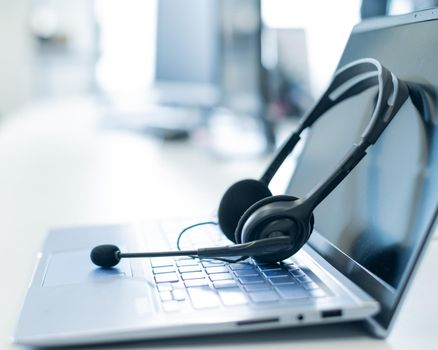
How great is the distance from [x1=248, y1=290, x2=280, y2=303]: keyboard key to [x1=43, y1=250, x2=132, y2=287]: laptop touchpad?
121 mm

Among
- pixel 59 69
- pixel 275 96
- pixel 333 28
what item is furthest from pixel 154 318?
pixel 59 69

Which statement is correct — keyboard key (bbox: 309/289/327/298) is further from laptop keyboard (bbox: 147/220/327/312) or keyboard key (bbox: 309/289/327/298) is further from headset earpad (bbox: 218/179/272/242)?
headset earpad (bbox: 218/179/272/242)

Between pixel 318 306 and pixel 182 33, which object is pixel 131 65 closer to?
pixel 182 33

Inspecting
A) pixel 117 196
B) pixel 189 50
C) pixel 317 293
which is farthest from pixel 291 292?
pixel 189 50

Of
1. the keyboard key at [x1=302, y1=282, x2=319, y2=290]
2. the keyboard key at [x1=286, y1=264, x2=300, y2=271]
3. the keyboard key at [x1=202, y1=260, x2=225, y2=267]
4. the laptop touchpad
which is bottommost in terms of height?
the laptop touchpad

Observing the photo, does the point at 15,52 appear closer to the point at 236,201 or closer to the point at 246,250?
the point at 236,201

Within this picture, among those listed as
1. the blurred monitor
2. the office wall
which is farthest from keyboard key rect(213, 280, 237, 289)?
the office wall

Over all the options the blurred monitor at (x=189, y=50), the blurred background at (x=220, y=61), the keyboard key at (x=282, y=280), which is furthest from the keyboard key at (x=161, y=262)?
the blurred monitor at (x=189, y=50)

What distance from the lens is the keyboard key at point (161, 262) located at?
54 cm

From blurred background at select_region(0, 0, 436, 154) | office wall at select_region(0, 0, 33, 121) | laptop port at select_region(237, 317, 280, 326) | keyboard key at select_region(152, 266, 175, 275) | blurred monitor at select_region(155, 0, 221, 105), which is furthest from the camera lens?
office wall at select_region(0, 0, 33, 121)

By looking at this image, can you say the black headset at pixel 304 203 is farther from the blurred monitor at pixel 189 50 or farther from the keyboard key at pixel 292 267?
the blurred monitor at pixel 189 50

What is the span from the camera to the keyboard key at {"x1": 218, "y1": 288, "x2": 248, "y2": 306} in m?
0.44

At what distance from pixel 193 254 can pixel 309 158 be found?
0.85 feet

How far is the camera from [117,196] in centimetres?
98
